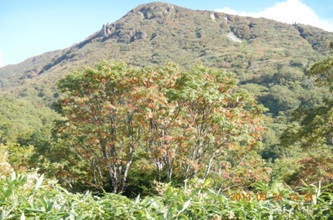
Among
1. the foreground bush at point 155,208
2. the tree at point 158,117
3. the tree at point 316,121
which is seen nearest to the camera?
the foreground bush at point 155,208

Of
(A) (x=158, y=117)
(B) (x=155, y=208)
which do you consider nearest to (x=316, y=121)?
(A) (x=158, y=117)

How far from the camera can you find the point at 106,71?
12.4m

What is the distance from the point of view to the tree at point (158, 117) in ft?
35.3

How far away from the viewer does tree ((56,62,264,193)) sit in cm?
1076

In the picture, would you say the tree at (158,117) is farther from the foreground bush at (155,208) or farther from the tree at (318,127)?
the foreground bush at (155,208)

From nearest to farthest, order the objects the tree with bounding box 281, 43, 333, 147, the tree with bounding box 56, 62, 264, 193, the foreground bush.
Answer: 1. the foreground bush
2. the tree with bounding box 281, 43, 333, 147
3. the tree with bounding box 56, 62, 264, 193

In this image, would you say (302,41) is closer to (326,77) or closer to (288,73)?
(288,73)

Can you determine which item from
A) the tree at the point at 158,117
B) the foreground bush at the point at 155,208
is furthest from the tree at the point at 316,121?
the foreground bush at the point at 155,208

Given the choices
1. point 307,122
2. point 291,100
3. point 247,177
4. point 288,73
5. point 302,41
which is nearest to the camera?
point 307,122

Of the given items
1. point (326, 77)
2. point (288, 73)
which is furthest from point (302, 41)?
point (326, 77)

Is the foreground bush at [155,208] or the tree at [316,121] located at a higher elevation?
the foreground bush at [155,208]

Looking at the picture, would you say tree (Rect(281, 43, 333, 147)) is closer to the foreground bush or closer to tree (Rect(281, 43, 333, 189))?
tree (Rect(281, 43, 333, 189))

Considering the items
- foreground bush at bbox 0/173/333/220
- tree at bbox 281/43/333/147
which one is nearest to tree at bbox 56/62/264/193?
tree at bbox 281/43/333/147

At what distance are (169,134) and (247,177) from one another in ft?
10.9
